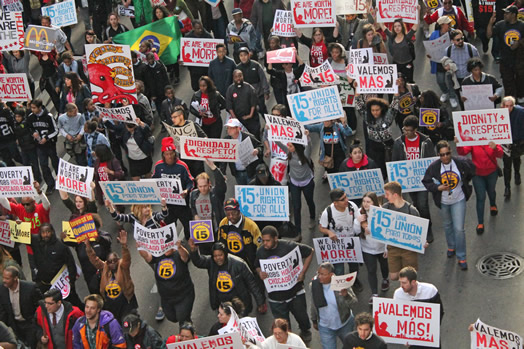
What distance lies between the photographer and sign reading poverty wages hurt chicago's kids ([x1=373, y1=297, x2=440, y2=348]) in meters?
11.6

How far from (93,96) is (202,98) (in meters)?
2.13

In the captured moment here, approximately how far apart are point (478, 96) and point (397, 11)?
3312 mm

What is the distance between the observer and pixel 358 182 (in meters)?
14.7

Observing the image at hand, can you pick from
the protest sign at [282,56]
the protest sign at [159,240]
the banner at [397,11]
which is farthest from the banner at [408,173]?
the banner at [397,11]

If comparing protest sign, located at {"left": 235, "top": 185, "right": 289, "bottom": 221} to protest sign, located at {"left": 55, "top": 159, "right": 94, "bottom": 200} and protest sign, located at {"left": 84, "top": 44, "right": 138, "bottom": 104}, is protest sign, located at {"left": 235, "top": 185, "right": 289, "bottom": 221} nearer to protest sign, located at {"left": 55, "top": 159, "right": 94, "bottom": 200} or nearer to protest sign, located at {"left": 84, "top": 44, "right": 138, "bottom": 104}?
protest sign, located at {"left": 55, "top": 159, "right": 94, "bottom": 200}

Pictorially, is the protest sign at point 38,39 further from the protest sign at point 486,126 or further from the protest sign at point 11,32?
the protest sign at point 486,126

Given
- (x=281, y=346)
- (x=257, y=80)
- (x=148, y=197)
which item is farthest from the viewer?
(x=257, y=80)

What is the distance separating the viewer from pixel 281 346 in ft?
37.1

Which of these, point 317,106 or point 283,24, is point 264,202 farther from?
point 283,24

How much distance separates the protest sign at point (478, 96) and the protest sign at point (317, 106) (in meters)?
2.18

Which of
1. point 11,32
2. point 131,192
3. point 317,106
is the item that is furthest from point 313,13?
point 131,192

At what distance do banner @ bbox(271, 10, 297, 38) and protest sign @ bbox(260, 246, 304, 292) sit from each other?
7.19 metres

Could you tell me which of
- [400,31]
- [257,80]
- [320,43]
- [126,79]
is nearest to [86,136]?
[126,79]

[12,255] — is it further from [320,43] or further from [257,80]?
[320,43]
